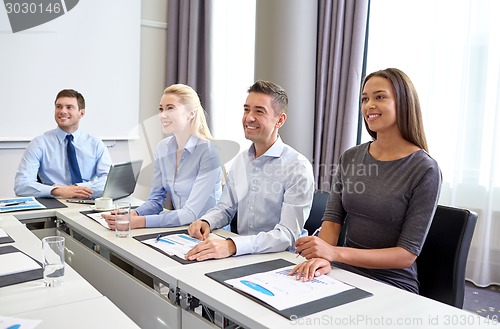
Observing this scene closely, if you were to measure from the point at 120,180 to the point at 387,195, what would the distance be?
1.56 metres

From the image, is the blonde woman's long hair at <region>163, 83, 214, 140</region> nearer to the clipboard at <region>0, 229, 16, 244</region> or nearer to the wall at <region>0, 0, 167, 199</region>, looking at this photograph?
the clipboard at <region>0, 229, 16, 244</region>

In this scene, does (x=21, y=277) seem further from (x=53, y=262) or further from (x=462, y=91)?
(x=462, y=91)

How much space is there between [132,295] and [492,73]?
2.56 meters

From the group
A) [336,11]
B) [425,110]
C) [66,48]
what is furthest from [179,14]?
[425,110]

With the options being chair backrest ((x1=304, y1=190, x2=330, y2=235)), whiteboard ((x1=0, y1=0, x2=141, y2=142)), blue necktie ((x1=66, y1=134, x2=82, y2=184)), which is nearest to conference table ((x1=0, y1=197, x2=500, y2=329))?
chair backrest ((x1=304, y1=190, x2=330, y2=235))

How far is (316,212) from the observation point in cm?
210

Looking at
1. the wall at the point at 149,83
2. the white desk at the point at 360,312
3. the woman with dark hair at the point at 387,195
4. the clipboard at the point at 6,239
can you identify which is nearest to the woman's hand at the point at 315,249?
the woman with dark hair at the point at 387,195

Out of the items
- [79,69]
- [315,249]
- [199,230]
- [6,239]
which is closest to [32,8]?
[79,69]

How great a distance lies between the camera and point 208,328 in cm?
136

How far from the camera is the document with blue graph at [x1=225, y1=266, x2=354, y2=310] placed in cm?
126

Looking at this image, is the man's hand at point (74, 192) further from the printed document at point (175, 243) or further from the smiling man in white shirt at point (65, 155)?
the printed document at point (175, 243)

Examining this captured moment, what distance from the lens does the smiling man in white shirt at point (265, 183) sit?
190 centimetres

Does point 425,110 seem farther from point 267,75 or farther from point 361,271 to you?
point 361,271

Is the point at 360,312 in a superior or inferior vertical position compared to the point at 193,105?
inferior
